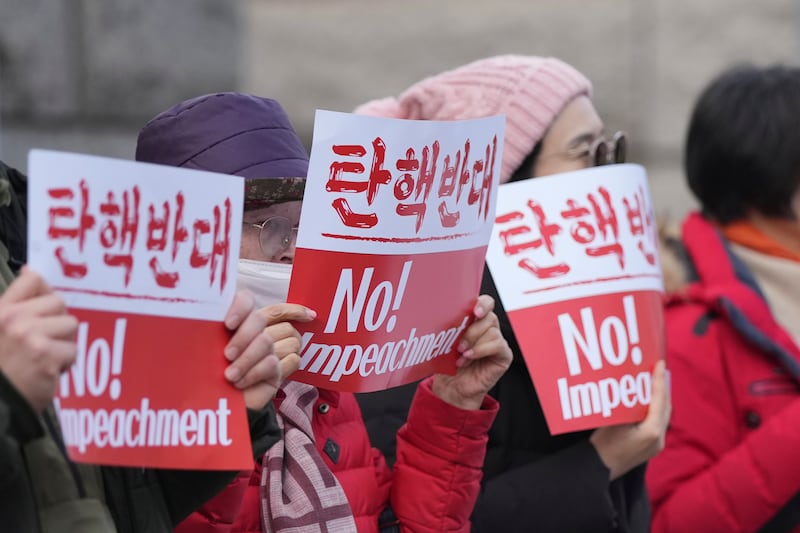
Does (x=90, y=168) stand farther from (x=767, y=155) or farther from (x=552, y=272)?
(x=767, y=155)

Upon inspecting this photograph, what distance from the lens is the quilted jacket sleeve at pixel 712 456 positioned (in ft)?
9.73

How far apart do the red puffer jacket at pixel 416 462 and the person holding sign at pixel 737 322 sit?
3.05 ft

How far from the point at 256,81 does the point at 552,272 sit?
4.57 m

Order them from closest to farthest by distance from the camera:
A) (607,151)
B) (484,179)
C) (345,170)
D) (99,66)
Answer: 1. (345,170)
2. (484,179)
3. (607,151)
4. (99,66)

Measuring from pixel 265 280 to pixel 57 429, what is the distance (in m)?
0.45

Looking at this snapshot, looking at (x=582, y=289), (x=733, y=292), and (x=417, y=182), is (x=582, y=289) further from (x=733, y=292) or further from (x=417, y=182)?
(x=733, y=292)

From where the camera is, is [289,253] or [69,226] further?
[289,253]

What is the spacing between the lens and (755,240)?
3.38m

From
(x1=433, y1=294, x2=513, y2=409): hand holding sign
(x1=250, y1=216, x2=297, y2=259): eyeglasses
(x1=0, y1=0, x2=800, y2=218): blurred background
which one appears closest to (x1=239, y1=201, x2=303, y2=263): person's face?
(x1=250, y1=216, x2=297, y2=259): eyeglasses

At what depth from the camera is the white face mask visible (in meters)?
2.03

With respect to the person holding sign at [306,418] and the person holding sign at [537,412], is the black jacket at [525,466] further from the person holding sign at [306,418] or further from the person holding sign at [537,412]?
the person holding sign at [306,418]

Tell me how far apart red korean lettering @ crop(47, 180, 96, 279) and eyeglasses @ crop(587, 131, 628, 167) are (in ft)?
4.65

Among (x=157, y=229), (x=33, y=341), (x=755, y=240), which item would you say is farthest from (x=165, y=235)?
(x=755, y=240)

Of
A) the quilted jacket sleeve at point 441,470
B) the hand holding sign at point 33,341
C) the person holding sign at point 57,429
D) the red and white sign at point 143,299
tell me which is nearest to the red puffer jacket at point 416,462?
the quilted jacket sleeve at point 441,470
